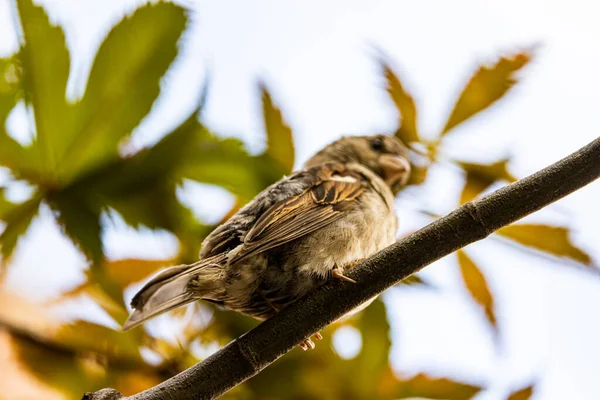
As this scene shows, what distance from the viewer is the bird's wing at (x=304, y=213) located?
5.86ft

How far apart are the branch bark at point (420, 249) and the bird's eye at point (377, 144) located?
155 centimetres

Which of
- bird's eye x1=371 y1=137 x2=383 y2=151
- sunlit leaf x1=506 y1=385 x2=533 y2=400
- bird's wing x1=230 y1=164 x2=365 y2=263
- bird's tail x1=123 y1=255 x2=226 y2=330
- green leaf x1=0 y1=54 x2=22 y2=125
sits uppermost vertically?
bird's eye x1=371 y1=137 x2=383 y2=151

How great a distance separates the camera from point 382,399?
1.93m

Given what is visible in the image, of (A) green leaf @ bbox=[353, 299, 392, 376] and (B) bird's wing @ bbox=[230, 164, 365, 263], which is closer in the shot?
(B) bird's wing @ bbox=[230, 164, 365, 263]

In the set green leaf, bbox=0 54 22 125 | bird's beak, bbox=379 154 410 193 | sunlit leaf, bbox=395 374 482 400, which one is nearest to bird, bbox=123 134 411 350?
sunlit leaf, bbox=395 374 482 400

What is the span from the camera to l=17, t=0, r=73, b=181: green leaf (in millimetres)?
1896

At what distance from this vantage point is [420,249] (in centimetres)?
156

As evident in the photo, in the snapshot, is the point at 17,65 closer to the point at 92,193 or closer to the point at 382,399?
the point at 92,193

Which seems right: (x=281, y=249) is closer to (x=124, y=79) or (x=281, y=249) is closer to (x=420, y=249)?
(x=420, y=249)

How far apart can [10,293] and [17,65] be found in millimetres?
766

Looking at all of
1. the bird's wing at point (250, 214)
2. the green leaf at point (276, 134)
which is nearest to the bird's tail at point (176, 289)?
the bird's wing at point (250, 214)

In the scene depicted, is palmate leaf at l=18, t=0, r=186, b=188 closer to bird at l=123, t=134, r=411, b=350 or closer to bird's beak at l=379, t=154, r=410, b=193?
bird at l=123, t=134, r=411, b=350

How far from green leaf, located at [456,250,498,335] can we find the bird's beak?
0.65 metres

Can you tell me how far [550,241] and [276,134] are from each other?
35.8 inches
